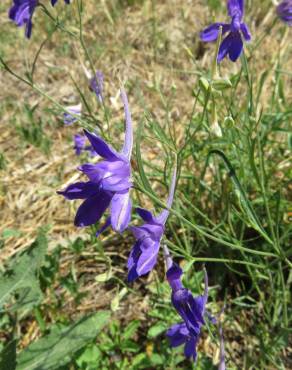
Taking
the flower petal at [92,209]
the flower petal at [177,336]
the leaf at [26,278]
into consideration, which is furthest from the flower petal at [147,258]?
the leaf at [26,278]

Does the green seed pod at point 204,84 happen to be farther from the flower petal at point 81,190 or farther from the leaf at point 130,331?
the leaf at point 130,331

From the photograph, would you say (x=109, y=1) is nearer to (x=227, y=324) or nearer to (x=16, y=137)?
(x=16, y=137)

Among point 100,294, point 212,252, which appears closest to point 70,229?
point 100,294

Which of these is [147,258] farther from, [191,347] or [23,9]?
[23,9]

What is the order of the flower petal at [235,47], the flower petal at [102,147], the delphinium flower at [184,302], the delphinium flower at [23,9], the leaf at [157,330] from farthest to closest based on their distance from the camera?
the leaf at [157,330] → the delphinium flower at [23,9] → the flower petal at [235,47] → the delphinium flower at [184,302] → the flower petal at [102,147]

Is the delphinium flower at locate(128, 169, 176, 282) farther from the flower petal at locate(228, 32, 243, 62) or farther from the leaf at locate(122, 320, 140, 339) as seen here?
the leaf at locate(122, 320, 140, 339)
